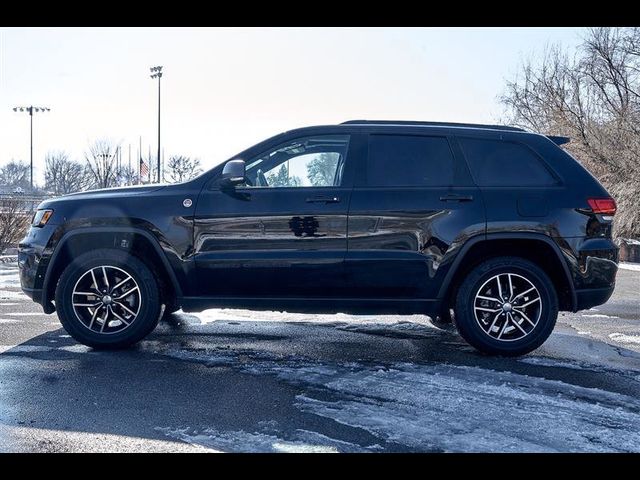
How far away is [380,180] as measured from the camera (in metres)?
5.62

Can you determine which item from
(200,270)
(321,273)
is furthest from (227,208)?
(321,273)

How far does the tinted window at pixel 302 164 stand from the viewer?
223 inches

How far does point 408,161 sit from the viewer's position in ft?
18.7

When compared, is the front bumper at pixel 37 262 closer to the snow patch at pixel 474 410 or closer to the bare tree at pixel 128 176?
the snow patch at pixel 474 410

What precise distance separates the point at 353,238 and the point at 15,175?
96.9 meters

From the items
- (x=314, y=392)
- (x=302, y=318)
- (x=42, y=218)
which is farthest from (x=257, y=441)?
(x=302, y=318)

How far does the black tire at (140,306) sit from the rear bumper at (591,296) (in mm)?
3517

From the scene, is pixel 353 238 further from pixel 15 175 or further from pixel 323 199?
pixel 15 175

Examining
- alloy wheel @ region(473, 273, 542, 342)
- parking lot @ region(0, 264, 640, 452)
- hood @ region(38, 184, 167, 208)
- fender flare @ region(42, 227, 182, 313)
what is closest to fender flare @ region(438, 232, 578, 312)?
alloy wheel @ region(473, 273, 542, 342)
